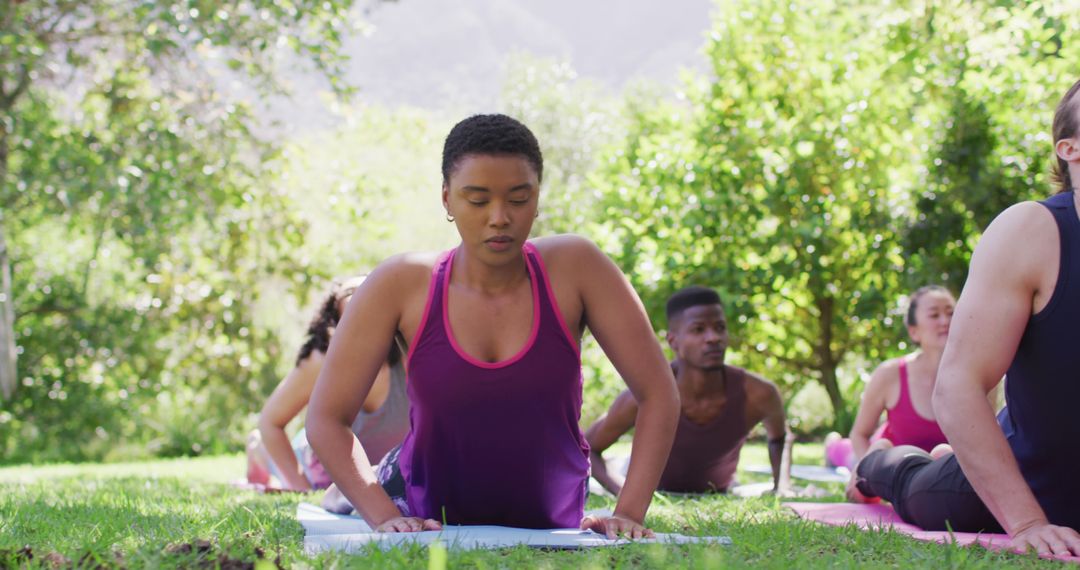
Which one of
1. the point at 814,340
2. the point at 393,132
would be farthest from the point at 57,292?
the point at 393,132

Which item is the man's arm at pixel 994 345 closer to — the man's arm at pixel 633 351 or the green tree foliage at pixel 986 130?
the man's arm at pixel 633 351

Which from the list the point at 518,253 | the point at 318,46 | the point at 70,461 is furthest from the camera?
the point at 70,461

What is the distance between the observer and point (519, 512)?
11.7 feet

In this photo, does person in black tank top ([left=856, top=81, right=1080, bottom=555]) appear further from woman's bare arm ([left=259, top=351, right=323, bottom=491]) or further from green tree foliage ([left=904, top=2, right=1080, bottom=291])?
green tree foliage ([left=904, top=2, right=1080, bottom=291])

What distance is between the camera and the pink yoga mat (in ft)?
10.3

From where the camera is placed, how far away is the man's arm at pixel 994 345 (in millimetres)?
3131

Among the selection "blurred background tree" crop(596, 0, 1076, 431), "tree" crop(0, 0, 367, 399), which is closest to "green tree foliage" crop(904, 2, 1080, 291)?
"blurred background tree" crop(596, 0, 1076, 431)

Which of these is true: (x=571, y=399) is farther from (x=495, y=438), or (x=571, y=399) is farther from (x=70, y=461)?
(x=70, y=461)

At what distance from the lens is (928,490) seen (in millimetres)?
3754

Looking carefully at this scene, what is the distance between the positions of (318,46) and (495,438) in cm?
926

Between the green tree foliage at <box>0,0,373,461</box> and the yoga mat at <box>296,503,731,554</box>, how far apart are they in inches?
344

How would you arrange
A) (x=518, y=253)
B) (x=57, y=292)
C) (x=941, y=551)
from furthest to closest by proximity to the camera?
1. (x=57, y=292)
2. (x=518, y=253)
3. (x=941, y=551)

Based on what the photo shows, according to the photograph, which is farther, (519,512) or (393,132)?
(393,132)

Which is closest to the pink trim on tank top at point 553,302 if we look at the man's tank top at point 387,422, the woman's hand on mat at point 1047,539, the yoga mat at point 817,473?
the woman's hand on mat at point 1047,539
